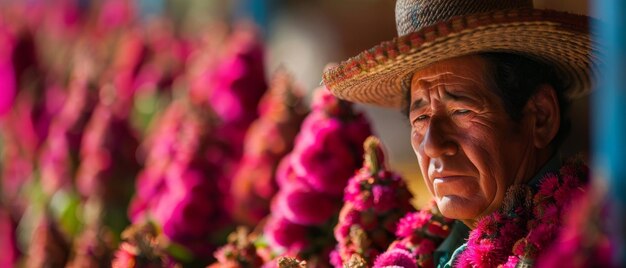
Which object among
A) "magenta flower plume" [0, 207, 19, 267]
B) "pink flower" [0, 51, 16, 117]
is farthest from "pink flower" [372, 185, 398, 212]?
"pink flower" [0, 51, 16, 117]

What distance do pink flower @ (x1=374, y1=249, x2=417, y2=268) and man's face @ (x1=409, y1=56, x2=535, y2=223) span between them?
0.52ft

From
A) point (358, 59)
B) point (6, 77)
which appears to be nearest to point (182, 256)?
point (358, 59)

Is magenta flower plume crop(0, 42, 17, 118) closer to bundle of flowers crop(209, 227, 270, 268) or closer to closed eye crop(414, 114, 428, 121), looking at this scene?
bundle of flowers crop(209, 227, 270, 268)

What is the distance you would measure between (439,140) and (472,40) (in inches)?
9.2

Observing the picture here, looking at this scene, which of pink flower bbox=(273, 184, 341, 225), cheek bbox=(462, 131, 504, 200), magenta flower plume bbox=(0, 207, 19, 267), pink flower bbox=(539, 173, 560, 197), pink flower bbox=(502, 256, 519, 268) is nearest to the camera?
pink flower bbox=(502, 256, 519, 268)

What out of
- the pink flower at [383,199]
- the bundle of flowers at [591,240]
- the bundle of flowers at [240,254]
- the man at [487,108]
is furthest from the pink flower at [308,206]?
the bundle of flowers at [591,240]

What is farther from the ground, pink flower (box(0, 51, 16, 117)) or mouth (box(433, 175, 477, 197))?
pink flower (box(0, 51, 16, 117))

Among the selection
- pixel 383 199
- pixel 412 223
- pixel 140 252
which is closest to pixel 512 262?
pixel 412 223

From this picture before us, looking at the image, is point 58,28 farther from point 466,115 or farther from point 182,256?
point 466,115

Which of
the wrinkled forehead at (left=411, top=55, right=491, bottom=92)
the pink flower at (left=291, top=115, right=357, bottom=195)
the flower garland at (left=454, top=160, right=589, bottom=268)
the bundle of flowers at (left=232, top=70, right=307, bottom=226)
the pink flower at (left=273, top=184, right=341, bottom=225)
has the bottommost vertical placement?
the flower garland at (left=454, top=160, right=589, bottom=268)

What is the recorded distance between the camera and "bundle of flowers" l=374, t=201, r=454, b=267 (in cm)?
208

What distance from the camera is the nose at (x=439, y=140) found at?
1.89 meters

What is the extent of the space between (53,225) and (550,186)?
1.97 m

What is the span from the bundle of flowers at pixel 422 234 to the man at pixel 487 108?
0.33ft
